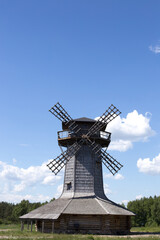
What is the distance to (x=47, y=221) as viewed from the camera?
29.5 m

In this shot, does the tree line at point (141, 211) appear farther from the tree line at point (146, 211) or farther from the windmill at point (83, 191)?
the windmill at point (83, 191)

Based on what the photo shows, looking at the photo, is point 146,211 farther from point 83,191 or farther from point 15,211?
point 83,191

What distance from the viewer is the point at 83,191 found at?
104 feet

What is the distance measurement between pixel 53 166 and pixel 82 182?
3.85 meters

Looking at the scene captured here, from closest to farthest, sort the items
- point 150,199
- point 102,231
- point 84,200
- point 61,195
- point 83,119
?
point 102,231, point 84,200, point 61,195, point 83,119, point 150,199

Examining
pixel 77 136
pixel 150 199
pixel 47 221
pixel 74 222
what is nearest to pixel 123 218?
pixel 74 222

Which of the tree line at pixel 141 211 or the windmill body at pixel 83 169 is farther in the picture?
the tree line at pixel 141 211

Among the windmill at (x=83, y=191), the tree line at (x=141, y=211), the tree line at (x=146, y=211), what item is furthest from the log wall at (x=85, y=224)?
the tree line at (x=146, y=211)

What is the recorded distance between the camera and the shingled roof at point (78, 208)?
90.8ft

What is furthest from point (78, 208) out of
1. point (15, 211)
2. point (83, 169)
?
point (15, 211)

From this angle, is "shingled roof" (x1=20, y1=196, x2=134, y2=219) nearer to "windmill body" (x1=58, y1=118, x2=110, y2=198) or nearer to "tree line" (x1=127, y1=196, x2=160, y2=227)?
"windmill body" (x1=58, y1=118, x2=110, y2=198)

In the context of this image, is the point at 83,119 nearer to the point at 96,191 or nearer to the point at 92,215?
the point at 96,191

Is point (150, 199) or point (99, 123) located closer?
point (99, 123)

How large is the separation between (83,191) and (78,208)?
337cm
